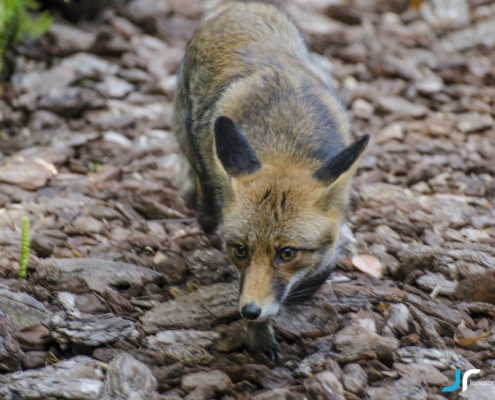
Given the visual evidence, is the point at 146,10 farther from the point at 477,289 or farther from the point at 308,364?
the point at 308,364

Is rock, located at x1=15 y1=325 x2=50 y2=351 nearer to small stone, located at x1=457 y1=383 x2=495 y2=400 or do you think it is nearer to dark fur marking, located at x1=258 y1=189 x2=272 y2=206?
dark fur marking, located at x1=258 y1=189 x2=272 y2=206

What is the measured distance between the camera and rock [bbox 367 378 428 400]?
4883 mm

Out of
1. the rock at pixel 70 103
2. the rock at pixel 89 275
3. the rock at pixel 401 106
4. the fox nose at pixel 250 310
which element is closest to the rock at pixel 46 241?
the rock at pixel 89 275

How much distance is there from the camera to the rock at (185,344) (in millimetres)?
5508

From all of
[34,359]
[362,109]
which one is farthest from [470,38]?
[34,359]

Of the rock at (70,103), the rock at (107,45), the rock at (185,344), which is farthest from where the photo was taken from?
the rock at (107,45)

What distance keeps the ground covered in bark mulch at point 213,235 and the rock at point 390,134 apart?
4cm

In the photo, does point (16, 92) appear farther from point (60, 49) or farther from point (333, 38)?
point (333, 38)

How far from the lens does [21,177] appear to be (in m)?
8.27

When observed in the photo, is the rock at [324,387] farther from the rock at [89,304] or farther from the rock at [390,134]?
the rock at [390,134]

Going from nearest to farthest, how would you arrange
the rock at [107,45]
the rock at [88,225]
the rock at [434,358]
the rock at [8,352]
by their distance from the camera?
the rock at [8,352] → the rock at [434,358] → the rock at [88,225] → the rock at [107,45]

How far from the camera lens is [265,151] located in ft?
20.2

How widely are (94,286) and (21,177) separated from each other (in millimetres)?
2732

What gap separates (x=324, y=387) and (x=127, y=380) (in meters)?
1.53
